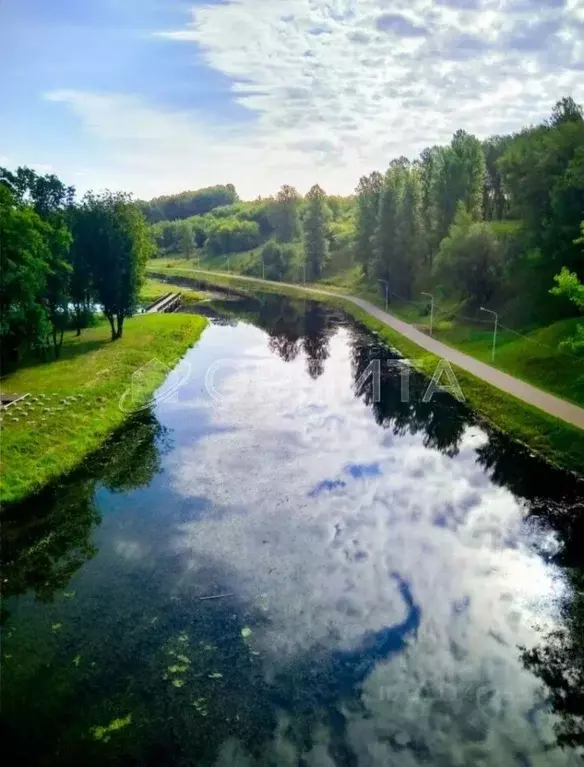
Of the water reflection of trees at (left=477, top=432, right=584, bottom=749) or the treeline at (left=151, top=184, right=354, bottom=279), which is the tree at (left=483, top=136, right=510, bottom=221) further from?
the water reflection of trees at (left=477, top=432, right=584, bottom=749)

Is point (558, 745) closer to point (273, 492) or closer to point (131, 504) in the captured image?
point (273, 492)

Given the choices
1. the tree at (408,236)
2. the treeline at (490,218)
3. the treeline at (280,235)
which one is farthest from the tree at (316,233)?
the tree at (408,236)

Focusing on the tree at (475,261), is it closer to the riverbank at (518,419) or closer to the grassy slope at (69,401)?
the riverbank at (518,419)

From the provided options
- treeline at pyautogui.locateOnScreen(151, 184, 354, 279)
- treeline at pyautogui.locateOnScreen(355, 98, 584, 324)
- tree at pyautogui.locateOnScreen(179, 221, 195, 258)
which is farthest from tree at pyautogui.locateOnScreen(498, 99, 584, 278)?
tree at pyautogui.locateOnScreen(179, 221, 195, 258)

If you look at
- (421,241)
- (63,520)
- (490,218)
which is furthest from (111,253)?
(490,218)

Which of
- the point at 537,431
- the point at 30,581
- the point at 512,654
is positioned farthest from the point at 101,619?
the point at 537,431
